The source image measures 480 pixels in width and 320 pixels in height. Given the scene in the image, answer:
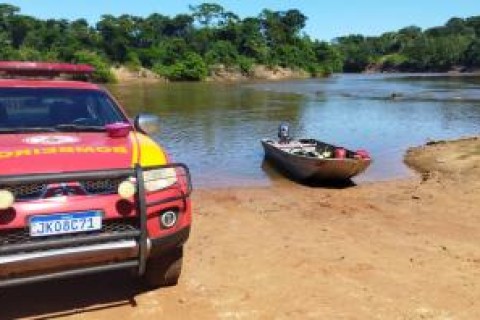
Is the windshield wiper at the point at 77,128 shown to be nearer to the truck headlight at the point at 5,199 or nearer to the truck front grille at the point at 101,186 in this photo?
the truck front grille at the point at 101,186

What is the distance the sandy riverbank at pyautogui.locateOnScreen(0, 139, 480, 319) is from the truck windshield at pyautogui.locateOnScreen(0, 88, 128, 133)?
155cm

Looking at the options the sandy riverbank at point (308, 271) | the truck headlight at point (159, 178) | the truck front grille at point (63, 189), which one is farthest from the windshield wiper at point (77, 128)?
the sandy riverbank at point (308, 271)

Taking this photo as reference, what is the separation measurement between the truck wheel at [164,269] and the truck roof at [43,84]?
213 cm

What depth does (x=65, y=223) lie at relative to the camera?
4.79 meters

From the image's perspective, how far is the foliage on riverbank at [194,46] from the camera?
9794 cm

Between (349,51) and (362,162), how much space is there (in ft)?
537

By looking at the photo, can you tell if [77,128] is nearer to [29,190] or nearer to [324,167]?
[29,190]

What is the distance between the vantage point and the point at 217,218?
971 cm

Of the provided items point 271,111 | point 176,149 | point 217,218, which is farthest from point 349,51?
point 217,218

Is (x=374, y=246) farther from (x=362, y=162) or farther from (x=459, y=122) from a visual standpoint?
(x=459, y=122)

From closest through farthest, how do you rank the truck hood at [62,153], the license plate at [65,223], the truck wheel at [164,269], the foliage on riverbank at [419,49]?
the license plate at [65,223]
the truck hood at [62,153]
the truck wheel at [164,269]
the foliage on riverbank at [419,49]

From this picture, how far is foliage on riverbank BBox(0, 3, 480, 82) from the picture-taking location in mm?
97938

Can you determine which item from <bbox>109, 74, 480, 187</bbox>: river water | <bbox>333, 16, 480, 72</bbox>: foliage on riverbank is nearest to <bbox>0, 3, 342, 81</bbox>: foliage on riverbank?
<bbox>333, 16, 480, 72</bbox>: foliage on riverbank

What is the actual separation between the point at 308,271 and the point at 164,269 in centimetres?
157
